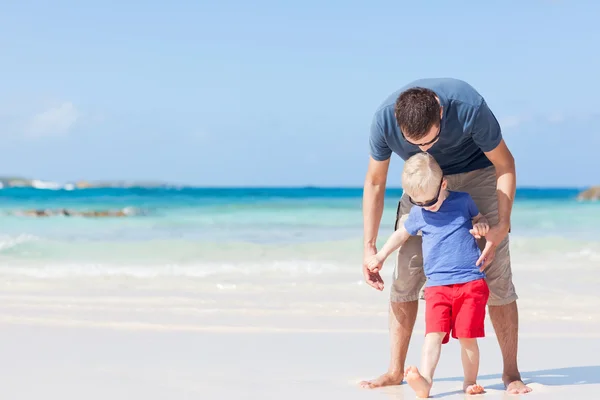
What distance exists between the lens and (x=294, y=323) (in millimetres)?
5109

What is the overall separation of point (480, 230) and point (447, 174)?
0.36m

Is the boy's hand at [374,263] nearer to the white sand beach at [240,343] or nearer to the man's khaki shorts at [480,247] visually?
the man's khaki shorts at [480,247]

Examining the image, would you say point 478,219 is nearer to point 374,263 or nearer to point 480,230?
point 480,230

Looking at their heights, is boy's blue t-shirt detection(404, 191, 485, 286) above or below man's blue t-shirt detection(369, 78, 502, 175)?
below

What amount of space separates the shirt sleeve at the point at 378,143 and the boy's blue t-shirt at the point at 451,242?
0.29 m

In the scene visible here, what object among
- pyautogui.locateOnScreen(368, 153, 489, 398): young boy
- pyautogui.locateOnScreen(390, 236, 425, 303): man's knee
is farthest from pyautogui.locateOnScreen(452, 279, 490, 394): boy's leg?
pyautogui.locateOnScreen(390, 236, 425, 303): man's knee

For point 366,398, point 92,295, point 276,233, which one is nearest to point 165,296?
point 92,295

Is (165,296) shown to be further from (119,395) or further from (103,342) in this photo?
(119,395)

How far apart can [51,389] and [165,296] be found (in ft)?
10.3

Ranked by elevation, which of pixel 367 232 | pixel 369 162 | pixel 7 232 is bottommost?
pixel 7 232

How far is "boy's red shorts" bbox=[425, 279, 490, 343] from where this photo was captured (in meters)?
3.15

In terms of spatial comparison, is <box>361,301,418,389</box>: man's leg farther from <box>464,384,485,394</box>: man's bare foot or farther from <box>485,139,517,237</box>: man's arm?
<box>485,139,517,237</box>: man's arm

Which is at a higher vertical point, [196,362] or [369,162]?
[369,162]

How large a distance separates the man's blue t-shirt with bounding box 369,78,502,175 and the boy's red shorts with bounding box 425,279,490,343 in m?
0.57
